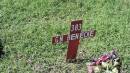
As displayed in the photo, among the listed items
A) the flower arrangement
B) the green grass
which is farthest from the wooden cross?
the flower arrangement

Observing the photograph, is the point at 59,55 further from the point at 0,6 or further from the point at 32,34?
the point at 0,6

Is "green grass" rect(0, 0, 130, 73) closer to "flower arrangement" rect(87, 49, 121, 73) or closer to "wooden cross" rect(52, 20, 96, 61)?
"wooden cross" rect(52, 20, 96, 61)

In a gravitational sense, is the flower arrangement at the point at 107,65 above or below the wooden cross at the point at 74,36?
below

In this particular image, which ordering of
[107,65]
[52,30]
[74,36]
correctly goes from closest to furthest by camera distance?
[107,65]
[74,36]
[52,30]

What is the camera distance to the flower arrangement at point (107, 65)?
452 cm

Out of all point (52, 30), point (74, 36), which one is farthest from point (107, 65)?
point (52, 30)

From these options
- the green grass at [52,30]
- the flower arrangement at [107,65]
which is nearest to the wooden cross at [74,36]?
the green grass at [52,30]

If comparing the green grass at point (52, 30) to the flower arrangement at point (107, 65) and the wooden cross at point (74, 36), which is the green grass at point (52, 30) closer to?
the wooden cross at point (74, 36)

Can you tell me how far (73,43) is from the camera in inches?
191

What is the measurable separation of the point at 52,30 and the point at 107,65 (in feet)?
4.95

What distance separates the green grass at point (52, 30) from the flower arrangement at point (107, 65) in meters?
0.43

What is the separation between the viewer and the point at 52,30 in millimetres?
5777

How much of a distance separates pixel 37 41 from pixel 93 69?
126 centimetres

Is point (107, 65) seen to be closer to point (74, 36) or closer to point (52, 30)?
point (74, 36)
